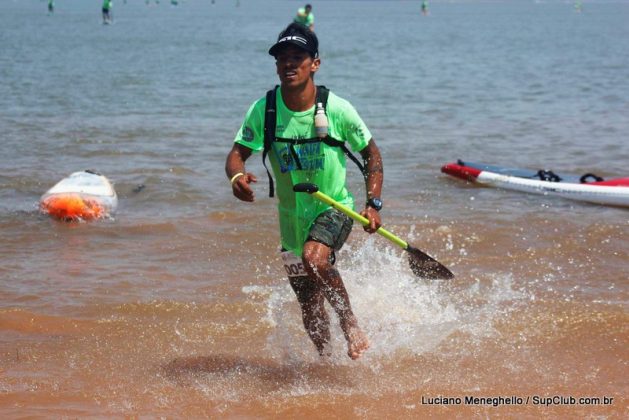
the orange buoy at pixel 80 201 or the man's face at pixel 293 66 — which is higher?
the man's face at pixel 293 66

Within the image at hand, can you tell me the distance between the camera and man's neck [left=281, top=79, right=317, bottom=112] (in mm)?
4930

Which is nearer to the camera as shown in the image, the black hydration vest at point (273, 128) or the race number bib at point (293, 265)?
the black hydration vest at point (273, 128)

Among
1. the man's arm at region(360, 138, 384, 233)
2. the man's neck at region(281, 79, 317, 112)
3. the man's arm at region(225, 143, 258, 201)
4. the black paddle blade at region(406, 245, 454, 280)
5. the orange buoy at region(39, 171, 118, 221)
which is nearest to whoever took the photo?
the man's arm at region(225, 143, 258, 201)

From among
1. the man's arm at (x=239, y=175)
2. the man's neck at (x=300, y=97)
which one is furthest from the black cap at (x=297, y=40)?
the man's arm at (x=239, y=175)

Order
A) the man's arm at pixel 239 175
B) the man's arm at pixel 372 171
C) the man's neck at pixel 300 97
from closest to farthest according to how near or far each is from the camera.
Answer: the man's arm at pixel 239 175 → the man's neck at pixel 300 97 → the man's arm at pixel 372 171

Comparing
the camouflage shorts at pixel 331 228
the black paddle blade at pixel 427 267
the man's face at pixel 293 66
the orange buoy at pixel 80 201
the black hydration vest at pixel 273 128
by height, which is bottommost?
the orange buoy at pixel 80 201

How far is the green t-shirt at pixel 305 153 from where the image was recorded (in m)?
4.98

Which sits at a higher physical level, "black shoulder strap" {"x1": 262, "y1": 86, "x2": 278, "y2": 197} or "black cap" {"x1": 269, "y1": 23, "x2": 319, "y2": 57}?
"black cap" {"x1": 269, "y1": 23, "x2": 319, "y2": 57}

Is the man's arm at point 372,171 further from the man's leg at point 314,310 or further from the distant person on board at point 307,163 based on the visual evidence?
the man's leg at point 314,310

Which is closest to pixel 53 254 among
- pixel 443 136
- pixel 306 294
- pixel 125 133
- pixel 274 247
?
pixel 274 247

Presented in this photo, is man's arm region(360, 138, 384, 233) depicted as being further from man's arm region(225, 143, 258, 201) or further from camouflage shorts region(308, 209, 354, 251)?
man's arm region(225, 143, 258, 201)

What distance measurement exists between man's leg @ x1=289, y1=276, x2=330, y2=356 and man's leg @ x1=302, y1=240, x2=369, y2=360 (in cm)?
14

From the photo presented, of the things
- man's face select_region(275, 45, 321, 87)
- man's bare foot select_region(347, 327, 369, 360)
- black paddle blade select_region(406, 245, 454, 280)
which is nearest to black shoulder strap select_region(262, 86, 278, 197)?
man's face select_region(275, 45, 321, 87)

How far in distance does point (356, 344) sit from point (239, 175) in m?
A: 1.18
